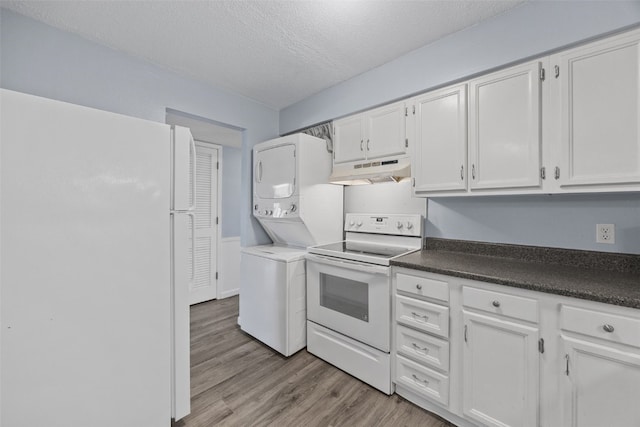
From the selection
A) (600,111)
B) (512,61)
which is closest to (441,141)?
(512,61)

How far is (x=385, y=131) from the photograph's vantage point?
7.31 feet

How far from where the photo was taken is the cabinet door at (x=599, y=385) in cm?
108

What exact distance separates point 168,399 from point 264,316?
113 centimetres

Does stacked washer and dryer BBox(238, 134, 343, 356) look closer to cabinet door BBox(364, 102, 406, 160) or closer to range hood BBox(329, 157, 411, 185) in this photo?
range hood BBox(329, 157, 411, 185)

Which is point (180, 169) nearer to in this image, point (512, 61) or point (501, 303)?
point (501, 303)

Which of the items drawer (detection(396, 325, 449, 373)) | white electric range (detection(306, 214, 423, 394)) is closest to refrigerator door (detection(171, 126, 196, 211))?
white electric range (detection(306, 214, 423, 394))

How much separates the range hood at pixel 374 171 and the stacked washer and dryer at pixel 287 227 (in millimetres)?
223

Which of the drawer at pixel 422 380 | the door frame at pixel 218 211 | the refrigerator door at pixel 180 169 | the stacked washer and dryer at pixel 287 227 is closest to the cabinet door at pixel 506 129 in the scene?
the drawer at pixel 422 380

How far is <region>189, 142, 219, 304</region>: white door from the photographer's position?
3.73 m

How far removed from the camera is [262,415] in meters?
1.67

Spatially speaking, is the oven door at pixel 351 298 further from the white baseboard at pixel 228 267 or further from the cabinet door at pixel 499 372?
the white baseboard at pixel 228 267

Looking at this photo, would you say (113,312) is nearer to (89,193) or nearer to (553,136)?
(89,193)

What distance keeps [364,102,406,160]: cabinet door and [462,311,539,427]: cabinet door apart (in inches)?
52.0

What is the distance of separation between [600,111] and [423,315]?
4.67ft
